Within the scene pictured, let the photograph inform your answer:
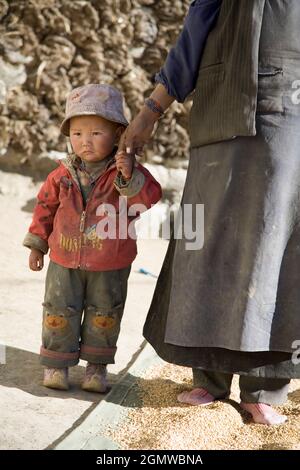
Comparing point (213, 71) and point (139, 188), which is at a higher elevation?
point (213, 71)

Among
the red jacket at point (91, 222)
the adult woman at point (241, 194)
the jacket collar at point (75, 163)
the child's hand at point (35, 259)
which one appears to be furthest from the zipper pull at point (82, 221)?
the adult woman at point (241, 194)

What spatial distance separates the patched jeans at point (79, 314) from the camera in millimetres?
2746

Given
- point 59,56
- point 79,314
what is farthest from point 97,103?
point 59,56

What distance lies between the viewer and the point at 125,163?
2.54 metres

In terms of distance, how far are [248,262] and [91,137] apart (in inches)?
30.4

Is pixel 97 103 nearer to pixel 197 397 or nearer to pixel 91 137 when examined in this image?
pixel 91 137

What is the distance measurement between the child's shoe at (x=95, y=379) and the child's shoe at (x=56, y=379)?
0.25 ft

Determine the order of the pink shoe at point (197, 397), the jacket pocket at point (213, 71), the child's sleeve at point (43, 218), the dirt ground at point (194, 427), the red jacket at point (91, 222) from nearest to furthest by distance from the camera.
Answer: the dirt ground at point (194, 427) → the jacket pocket at point (213, 71) → the pink shoe at point (197, 397) → the red jacket at point (91, 222) → the child's sleeve at point (43, 218)

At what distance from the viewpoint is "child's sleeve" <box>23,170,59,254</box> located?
2807 millimetres

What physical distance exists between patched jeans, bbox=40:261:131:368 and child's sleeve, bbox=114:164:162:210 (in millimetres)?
295

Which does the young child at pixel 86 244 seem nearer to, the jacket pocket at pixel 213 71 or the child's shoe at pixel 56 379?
the child's shoe at pixel 56 379
